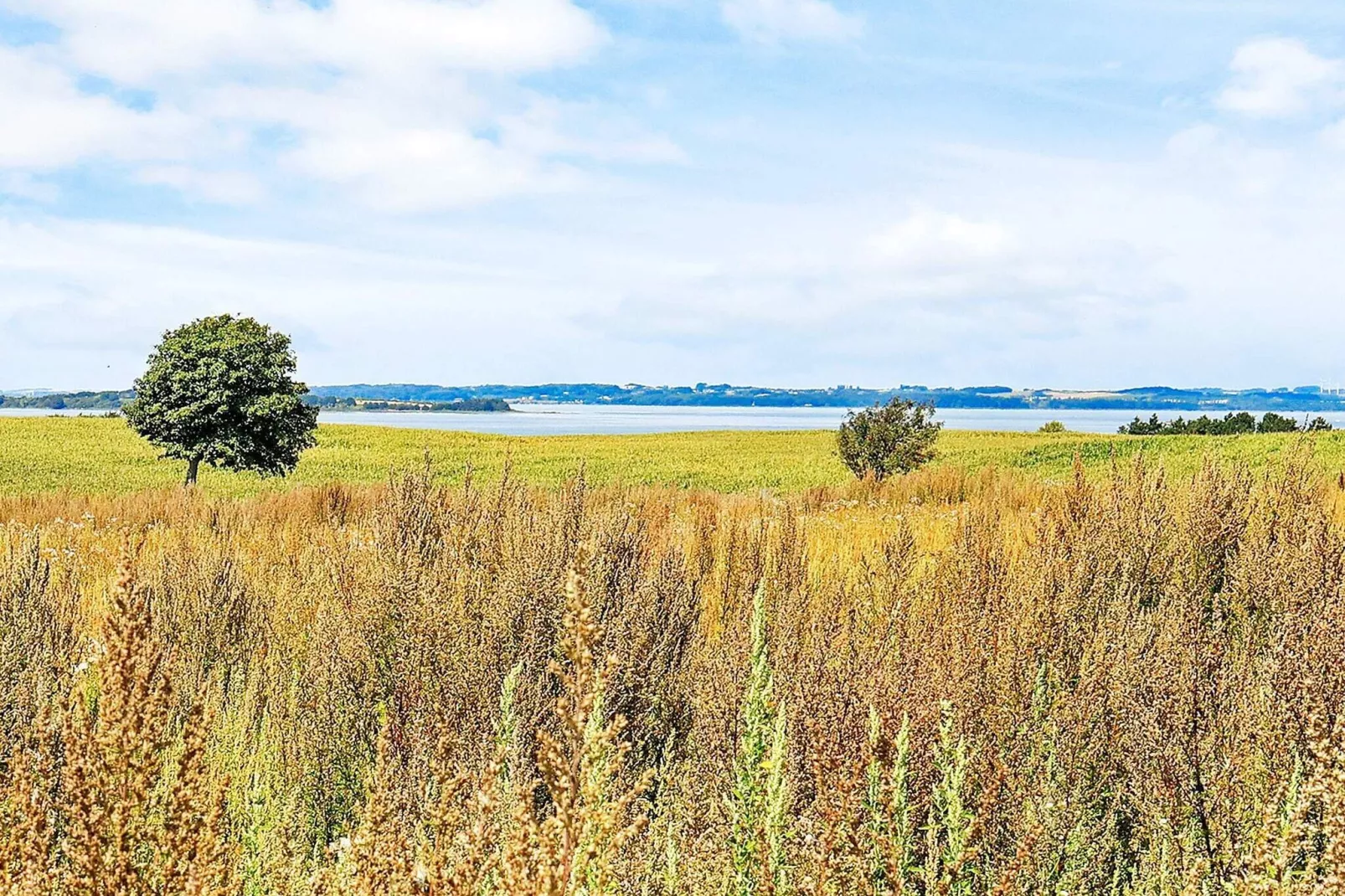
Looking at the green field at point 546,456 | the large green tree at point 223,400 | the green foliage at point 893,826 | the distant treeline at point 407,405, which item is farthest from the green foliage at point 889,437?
the distant treeline at point 407,405

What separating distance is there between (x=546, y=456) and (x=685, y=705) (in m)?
44.3

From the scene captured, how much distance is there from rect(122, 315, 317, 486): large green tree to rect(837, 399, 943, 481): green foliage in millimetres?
15488

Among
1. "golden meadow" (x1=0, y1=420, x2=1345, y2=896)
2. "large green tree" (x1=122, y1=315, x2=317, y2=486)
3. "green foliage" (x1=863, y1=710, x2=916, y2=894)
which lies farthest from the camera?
"large green tree" (x1=122, y1=315, x2=317, y2=486)

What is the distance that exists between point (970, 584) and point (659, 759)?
1944 millimetres

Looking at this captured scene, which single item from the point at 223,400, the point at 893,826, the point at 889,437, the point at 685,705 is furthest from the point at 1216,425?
the point at 893,826

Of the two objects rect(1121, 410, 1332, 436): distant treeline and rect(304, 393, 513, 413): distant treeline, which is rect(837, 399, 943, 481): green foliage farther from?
rect(304, 393, 513, 413): distant treeline

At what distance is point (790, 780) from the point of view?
3.44m

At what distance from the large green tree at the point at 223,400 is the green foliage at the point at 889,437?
15488mm

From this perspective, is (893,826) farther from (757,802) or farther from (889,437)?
(889,437)

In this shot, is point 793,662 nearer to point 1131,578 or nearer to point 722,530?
point 1131,578

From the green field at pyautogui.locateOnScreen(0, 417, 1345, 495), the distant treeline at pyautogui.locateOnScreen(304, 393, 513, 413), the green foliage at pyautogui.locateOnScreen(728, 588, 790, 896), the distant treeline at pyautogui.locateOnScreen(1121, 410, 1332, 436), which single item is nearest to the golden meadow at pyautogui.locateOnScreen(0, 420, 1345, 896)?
the green foliage at pyautogui.locateOnScreen(728, 588, 790, 896)

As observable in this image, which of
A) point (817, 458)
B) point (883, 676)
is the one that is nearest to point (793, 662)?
point (883, 676)

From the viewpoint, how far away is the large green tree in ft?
86.1

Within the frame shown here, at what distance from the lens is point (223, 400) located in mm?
25969
